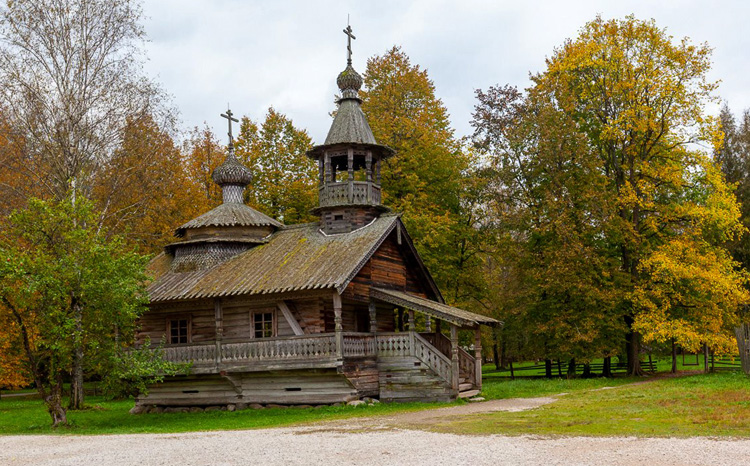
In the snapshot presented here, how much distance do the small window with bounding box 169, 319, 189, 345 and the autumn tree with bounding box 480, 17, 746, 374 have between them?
16.6 meters

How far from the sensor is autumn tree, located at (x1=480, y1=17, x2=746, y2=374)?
3325cm

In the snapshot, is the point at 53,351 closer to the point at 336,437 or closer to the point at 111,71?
the point at 336,437

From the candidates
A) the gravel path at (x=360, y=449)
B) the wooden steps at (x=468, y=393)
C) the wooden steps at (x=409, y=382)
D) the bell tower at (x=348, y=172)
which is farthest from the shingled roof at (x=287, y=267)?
the gravel path at (x=360, y=449)

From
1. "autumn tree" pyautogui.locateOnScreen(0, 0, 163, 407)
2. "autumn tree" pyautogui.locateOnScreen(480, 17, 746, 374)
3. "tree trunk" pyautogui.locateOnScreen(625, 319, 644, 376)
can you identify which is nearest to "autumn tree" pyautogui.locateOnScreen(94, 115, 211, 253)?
"autumn tree" pyautogui.locateOnScreen(0, 0, 163, 407)

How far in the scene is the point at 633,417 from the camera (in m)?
16.2

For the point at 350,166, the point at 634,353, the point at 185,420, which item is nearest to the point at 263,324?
the point at 185,420

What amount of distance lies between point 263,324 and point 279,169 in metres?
17.0

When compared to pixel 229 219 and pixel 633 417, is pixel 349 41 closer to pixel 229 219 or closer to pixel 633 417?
pixel 229 219

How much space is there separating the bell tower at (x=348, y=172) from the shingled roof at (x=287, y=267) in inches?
24.2

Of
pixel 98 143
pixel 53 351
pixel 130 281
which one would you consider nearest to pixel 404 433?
pixel 130 281

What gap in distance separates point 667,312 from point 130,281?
2497 centimetres

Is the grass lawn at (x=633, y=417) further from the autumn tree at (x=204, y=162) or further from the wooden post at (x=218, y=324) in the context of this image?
the autumn tree at (x=204, y=162)

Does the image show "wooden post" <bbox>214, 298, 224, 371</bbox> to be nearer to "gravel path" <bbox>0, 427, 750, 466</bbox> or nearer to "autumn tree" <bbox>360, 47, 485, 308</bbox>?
"gravel path" <bbox>0, 427, 750, 466</bbox>

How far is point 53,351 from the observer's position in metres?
21.4
